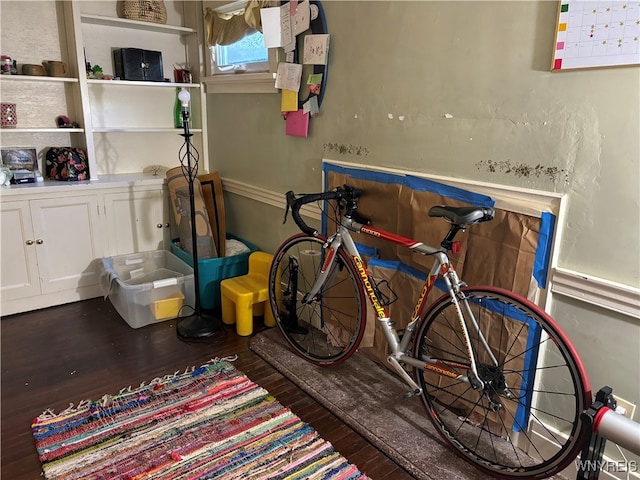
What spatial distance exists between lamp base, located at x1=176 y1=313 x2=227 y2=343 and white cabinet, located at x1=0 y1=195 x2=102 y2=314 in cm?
92

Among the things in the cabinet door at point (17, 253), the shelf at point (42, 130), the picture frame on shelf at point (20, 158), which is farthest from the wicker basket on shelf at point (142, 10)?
the cabinet door at point (17, 253)

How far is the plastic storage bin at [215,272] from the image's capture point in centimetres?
310

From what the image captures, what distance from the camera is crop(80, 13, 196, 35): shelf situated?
3.19m

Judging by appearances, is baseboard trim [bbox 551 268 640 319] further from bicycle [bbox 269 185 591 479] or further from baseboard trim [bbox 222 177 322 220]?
baseboard trim [bbox 222 177 322 220]

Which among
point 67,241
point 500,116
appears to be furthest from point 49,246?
point 500,116

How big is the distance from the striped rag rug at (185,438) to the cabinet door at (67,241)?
1.29 meters

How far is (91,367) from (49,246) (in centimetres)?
Result: 103

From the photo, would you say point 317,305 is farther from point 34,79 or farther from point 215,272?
point 34,79

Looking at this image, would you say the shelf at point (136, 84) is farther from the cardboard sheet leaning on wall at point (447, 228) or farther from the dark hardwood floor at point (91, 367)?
the cardboard sheet leaning on wall at point (447, 228)

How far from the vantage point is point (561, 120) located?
1639 mm

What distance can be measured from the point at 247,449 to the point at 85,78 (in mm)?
2597

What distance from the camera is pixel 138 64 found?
11.3 ft

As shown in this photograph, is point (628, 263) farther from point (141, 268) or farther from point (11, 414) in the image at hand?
point (141, 268)

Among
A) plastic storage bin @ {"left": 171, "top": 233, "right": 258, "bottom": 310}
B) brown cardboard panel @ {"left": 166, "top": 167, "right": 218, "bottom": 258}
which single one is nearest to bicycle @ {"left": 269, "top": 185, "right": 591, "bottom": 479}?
plastic storage bin @ {"left": 171, "top": 233, "right": 258, "bottom": 310}
